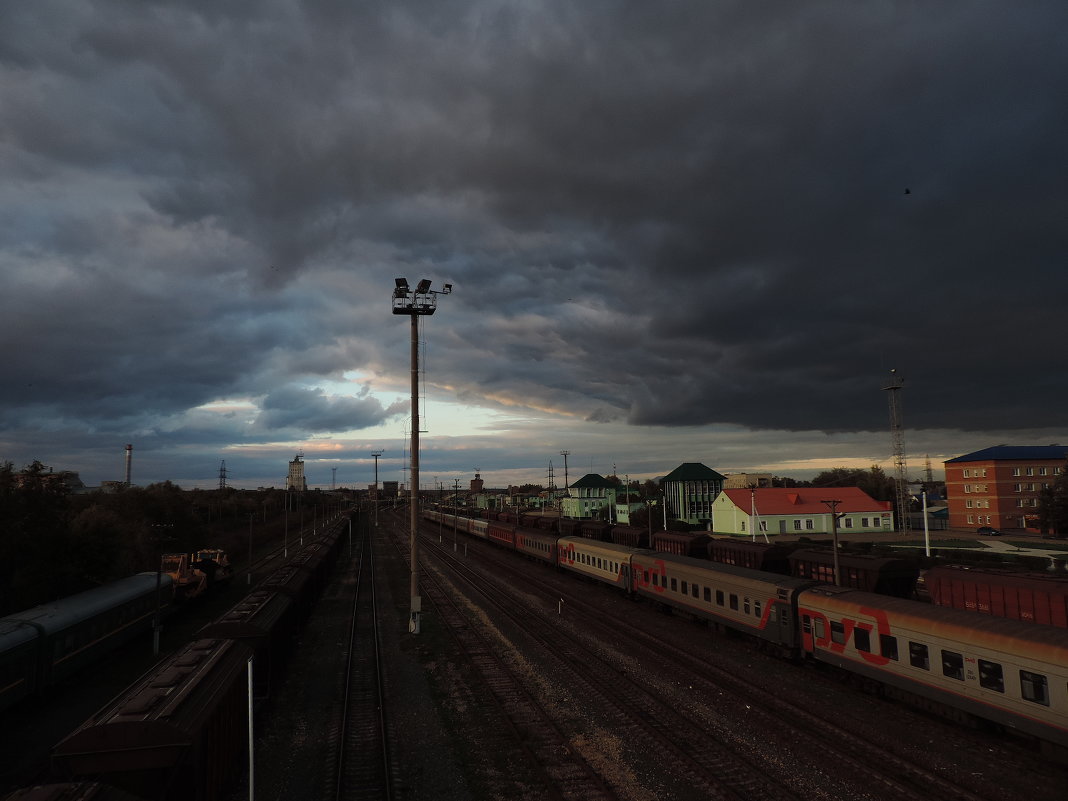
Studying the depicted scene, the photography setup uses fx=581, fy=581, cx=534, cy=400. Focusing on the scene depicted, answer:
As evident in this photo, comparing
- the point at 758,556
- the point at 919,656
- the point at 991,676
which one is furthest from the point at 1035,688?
the point at 758,556

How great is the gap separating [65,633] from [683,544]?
118 ft

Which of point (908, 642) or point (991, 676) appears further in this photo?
point (908, 642)

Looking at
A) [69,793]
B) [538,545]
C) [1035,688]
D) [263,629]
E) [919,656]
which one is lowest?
[538,545]

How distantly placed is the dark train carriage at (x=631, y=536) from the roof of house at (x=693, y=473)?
54.1 metres

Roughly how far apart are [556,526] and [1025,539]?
2482 inches

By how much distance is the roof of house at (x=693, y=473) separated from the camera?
342ft

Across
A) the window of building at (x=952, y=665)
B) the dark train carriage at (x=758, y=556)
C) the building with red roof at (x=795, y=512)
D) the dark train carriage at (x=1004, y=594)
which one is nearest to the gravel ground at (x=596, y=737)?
the window of building at (x=952, y=665)

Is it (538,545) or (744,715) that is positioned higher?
(538,545)

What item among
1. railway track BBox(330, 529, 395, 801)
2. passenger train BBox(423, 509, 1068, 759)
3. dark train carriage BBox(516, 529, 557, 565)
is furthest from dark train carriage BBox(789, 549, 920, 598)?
dark train carriage BBox(516, 529, 557, 565)

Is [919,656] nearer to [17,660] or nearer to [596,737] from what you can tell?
[596,737]

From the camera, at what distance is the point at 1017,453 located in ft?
312

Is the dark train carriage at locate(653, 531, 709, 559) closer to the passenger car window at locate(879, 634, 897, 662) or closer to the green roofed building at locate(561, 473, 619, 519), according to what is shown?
the passenger car window at locate(879, 634, 897, 662)

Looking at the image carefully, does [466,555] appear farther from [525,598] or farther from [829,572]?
[829,572]

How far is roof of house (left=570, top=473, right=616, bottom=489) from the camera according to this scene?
137m
